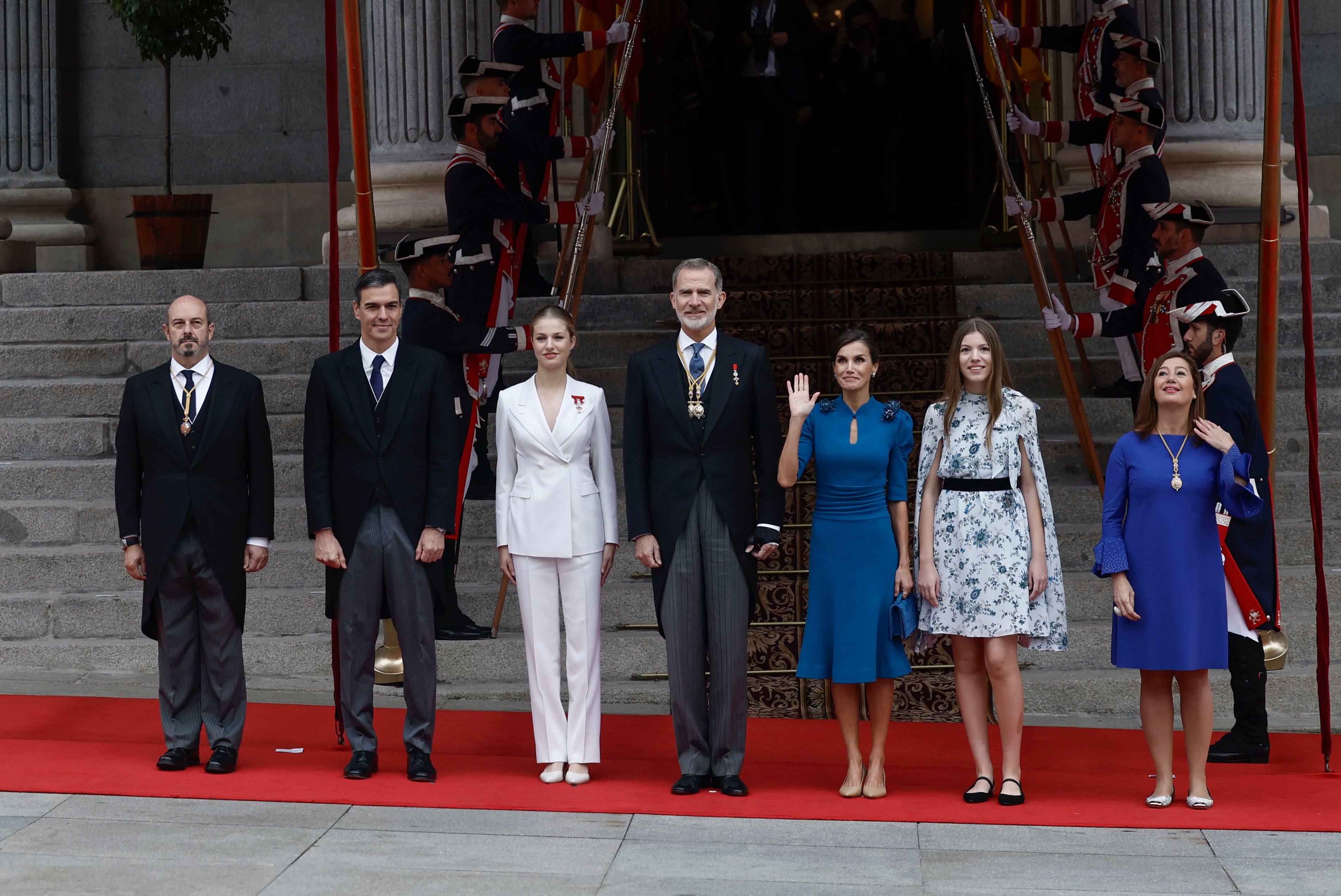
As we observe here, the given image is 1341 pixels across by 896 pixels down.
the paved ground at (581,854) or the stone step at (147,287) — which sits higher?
the stone step at (147,287)

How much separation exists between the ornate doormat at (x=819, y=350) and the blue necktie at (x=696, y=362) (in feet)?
5.55

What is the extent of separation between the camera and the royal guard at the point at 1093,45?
28.2 ft


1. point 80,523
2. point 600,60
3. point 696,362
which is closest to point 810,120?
point 600,60

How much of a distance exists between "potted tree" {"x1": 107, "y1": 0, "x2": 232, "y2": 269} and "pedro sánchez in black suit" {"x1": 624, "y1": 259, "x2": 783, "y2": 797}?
6.91m

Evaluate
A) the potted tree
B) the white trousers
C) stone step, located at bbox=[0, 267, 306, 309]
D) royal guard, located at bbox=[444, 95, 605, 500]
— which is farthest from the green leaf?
the white trousers

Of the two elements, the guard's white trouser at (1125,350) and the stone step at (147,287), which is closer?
the guard's white trouser at (1125,350)

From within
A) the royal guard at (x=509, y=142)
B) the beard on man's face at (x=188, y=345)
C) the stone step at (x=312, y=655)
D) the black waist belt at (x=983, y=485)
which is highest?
the royal guard at (x=509, y=142)

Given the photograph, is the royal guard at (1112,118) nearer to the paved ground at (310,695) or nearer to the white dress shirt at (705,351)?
the paved ground at (310,695)

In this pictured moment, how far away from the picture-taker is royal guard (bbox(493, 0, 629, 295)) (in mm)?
8156

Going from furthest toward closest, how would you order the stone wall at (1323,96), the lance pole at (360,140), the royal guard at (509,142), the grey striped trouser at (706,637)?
the stone wall at (1323,96), the royal guard at (509,142), the lance pole at (360,140), the grey striped trouser at (706,637)

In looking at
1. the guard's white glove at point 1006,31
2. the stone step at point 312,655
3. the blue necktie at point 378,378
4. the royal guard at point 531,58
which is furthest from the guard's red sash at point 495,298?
the guard's white glove at point 1006,31

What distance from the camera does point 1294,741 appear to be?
6.29 m

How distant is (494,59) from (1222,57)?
16.4ft

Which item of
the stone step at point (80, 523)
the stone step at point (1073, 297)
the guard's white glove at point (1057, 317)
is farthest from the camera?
the stone step at point (1073, 297)
